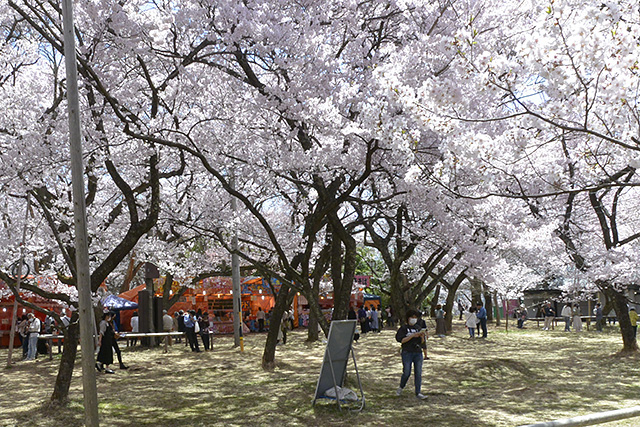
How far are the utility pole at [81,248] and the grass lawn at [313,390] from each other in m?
2.22

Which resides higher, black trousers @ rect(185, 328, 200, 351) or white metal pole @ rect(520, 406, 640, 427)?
black trousers @ rect(185, 328, 200, 351)

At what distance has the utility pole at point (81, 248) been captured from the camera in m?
7.48

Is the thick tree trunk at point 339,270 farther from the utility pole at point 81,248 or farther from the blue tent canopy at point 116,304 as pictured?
the blue tent canopy at point 116,304

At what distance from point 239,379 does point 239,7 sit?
317 inches

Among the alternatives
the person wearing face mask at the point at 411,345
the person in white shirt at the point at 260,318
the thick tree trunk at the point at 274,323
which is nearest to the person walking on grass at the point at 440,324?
the person in white shirt at the point at 260,318

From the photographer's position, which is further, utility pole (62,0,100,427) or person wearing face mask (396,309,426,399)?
person wearing face mask (396,309,426,399)

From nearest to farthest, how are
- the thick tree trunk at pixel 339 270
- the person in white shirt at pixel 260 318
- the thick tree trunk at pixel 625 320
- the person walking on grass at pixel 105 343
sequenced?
the thick tree trunk at pixel 339 270, the person walking on grass at pixel 105 343, the thick tree trunk at pixel 625 320, the person in white shirt at pixel 260 318

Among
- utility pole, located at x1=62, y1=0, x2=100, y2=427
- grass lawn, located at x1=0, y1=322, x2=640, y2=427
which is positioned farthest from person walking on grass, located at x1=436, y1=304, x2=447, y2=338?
utility pole, located at x1=62, y1=0, x2=100, y2=427

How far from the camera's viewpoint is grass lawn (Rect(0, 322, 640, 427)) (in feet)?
31.5

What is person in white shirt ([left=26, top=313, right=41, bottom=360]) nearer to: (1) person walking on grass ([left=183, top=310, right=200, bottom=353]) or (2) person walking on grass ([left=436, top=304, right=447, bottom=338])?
(1) person walking on grass ([left=183, top=310, right=200, bottom=353])

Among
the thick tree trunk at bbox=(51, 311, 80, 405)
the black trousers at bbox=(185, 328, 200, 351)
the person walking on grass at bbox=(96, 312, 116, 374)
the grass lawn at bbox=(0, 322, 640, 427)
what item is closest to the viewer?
the grass lawn at bbox=(0, 322, 640, 427)

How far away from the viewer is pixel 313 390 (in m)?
11.7

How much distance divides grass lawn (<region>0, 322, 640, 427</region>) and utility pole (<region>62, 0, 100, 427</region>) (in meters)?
2.22

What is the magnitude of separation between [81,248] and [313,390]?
225 inches
